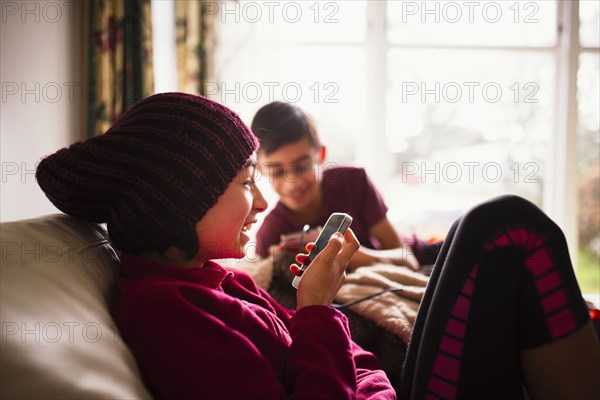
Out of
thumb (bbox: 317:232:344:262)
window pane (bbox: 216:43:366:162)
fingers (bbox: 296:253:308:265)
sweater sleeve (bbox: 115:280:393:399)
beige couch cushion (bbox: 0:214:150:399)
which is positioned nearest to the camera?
beige couch cushion (bbox: 0:214:150:399)

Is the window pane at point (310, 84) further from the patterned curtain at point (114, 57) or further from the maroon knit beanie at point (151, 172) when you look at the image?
the maroon knit beanie at point (151, 172)

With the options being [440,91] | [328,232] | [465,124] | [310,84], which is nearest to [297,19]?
[310,84]

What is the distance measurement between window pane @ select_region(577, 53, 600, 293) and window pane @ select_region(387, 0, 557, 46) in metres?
0.32

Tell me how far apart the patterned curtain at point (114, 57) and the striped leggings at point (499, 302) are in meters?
1.94

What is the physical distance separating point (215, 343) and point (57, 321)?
22 cm

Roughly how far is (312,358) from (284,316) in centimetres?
30

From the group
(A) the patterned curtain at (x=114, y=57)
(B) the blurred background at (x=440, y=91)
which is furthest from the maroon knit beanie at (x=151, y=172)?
(B) the blurred background at (x=440, y=91)

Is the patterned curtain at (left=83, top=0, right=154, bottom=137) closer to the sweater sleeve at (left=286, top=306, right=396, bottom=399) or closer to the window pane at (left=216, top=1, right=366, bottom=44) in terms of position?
the window pane at (left=216, top=1, right=366, bottom=44)

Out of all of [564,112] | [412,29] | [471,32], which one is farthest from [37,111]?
[564,112]

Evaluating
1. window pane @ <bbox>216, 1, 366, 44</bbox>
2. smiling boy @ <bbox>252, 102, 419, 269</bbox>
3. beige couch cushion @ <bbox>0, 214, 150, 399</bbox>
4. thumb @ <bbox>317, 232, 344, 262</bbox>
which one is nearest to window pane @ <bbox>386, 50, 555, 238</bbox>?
window pane @ <bbox>216, 1, 366, 44</bbox>

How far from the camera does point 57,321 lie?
771 mm

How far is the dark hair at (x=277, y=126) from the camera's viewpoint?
1.97m

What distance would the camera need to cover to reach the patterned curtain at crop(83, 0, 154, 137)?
2.44m

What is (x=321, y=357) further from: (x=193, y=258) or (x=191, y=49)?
(x=191, y=49)
